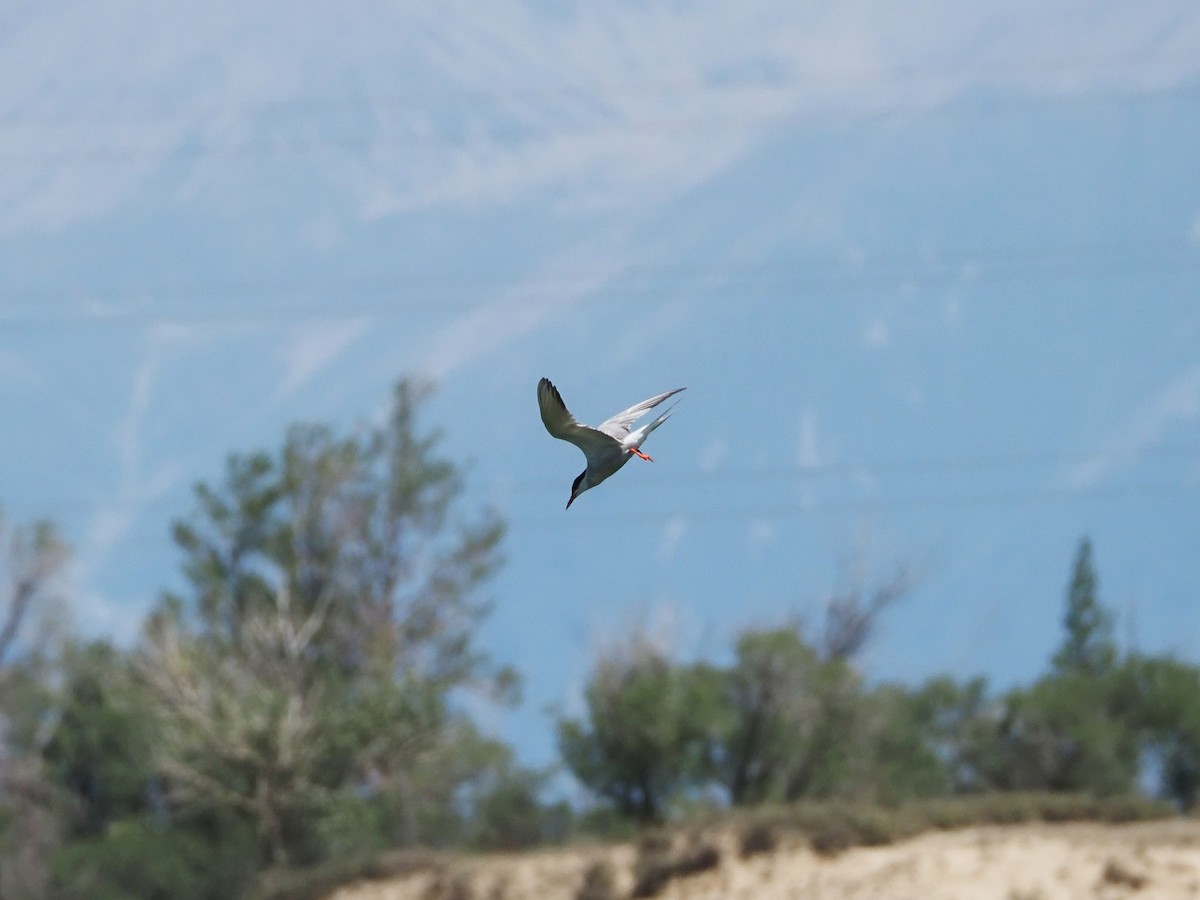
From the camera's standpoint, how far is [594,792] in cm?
3844

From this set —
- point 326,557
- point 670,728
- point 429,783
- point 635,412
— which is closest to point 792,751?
point 670,728

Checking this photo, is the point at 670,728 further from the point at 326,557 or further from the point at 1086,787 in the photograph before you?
the point at 326,557

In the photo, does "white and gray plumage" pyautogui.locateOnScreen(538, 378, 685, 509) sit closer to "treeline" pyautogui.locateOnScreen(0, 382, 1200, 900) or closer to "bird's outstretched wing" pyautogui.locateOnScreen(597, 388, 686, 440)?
Result: "bird's outstretched wing" pyautogui.locateOnScreen(597, 388, 686, 440)

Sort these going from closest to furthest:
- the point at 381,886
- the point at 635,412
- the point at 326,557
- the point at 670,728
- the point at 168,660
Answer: the point at 635,412 < the point at 381,886 < the point at 670,728 < the point at 168,660 < the point at 326,557

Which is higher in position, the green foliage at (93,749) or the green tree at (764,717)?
the green foliage at (93,749)

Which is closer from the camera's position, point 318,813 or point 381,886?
point 381,886

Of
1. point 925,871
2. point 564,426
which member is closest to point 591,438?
point 564,426

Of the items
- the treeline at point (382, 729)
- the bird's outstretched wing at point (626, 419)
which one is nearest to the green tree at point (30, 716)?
the treeline at point (382, 729)

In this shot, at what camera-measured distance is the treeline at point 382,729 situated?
38312mm

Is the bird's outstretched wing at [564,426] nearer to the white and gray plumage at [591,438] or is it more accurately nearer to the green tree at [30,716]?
the white and gray plumage at [591,438]

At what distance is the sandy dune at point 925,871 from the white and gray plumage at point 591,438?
66.1 ft

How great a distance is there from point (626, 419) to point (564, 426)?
1.34 ft

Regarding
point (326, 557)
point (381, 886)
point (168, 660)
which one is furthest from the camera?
point (326, 557)

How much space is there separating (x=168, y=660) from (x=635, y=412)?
34.8m
